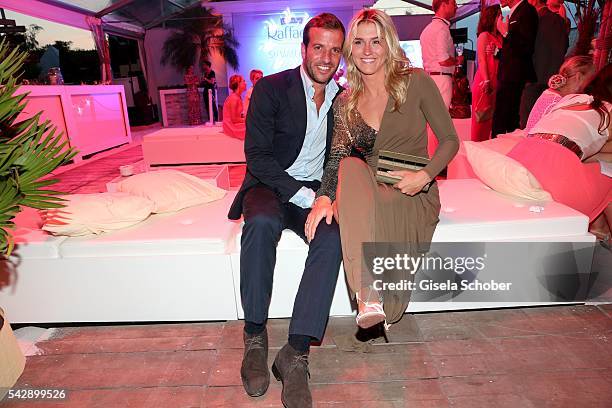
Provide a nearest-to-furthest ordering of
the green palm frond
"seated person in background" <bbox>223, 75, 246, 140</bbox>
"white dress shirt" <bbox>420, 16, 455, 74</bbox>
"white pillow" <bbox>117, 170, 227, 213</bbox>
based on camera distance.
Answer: the green palm frond
"white pillow" <bbox>117, 170, 227, 213</bbox>
"white dress shirt" <bbox>420, 16, 455, 74</bbox>
"seated person in background" <bbox>223, 75, 246, 140</bbox>

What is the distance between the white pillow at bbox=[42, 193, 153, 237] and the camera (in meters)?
2.05

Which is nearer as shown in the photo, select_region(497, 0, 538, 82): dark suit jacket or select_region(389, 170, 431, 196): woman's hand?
select_region(389, 170, 431, 196): woman's hand

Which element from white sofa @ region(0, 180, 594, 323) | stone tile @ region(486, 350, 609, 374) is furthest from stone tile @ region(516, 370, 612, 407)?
white sofa @ region(0, 180, 594, 323)

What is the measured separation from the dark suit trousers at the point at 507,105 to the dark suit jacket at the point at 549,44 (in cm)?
21

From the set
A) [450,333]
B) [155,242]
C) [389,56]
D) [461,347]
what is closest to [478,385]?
[461,347]

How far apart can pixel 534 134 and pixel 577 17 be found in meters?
3.00

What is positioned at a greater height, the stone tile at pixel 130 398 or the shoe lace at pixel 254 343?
the shoe lace at pixel 254 343

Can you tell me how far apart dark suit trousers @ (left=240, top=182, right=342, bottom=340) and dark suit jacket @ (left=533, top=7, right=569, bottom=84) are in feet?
10.9

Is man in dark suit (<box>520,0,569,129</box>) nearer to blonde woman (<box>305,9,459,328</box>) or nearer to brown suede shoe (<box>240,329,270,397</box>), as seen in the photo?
blonde woman (<box>305,9,459,328</box>)

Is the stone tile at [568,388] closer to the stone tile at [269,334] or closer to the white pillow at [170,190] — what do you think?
the stone tile at [269,334]

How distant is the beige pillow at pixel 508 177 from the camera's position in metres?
2.26

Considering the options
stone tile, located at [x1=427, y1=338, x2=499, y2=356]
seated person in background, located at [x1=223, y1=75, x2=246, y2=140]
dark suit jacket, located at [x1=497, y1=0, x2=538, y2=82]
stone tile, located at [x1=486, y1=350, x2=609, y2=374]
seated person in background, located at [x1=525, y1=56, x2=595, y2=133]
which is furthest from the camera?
seated person in background, located at [x1=223, y1=75, x2=246, y2=140]

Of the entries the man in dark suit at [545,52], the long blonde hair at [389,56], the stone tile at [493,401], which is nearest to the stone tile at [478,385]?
the stone tile at [493,401]

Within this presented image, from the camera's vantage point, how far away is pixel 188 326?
6.97ft
